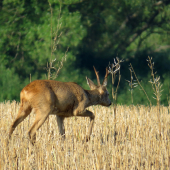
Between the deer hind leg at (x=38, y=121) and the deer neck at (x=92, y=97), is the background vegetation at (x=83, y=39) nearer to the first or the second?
the deer neck at (x=92, y=97)

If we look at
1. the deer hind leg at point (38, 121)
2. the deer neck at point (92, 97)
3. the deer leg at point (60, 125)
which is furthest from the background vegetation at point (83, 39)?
the deer hind leg at point (38, 121)

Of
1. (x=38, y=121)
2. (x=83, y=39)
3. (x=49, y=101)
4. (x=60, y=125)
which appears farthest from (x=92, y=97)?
(x=83, y=39)

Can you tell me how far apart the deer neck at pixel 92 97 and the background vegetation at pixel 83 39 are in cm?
659

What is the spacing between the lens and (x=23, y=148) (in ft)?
15.6

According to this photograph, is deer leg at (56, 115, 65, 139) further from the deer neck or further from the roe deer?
the deer neck

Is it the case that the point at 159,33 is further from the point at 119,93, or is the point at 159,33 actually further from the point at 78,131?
the point at 78,131

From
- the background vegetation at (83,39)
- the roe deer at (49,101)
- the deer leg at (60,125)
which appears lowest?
the deer leg at (60,125)

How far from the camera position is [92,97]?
7.08 metres

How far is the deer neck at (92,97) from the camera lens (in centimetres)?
Answer: 700

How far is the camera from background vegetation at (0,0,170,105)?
14.0 meters

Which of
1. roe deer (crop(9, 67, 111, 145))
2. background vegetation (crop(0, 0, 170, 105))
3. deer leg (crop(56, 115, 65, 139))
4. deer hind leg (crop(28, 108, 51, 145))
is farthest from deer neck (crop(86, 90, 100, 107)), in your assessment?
background vegetation (crop(0, 0, 170, 105))

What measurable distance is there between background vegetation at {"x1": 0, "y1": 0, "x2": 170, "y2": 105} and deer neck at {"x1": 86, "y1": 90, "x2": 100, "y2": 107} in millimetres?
6595

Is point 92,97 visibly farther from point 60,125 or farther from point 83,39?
point 83,39

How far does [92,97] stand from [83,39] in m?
7.88
